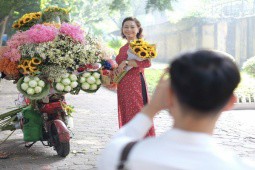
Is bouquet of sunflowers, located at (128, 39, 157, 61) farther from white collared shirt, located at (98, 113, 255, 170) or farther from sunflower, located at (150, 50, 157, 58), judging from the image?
white collared shirt, located at (98, 113, 255, 170)

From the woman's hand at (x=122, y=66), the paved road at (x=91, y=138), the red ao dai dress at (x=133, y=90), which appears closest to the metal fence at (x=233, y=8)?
the paved road at (x=91, y=138)

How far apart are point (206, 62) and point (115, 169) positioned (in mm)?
474

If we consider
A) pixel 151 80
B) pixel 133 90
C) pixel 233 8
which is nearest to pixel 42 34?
pixel 133 90

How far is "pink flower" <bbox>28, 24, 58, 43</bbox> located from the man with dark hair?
145 inches

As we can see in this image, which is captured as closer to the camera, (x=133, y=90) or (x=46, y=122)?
(x=133, y=90)

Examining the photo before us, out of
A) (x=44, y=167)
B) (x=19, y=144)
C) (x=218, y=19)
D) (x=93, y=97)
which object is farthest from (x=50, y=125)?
(x=218, y=19)

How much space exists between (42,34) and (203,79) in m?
3.87

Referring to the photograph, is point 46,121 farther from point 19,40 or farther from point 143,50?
point 143,50

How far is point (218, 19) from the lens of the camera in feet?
82.4

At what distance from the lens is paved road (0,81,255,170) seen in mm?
5480

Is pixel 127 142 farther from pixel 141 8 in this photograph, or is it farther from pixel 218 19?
pixel 141 8

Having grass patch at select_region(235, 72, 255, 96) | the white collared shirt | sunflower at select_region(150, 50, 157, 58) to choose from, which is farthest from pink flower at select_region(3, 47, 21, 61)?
grass patch at select_region(235, 72, 255, 96)

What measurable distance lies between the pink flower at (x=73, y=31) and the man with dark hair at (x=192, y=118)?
146 inches

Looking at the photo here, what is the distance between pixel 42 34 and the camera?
16.3 feet
